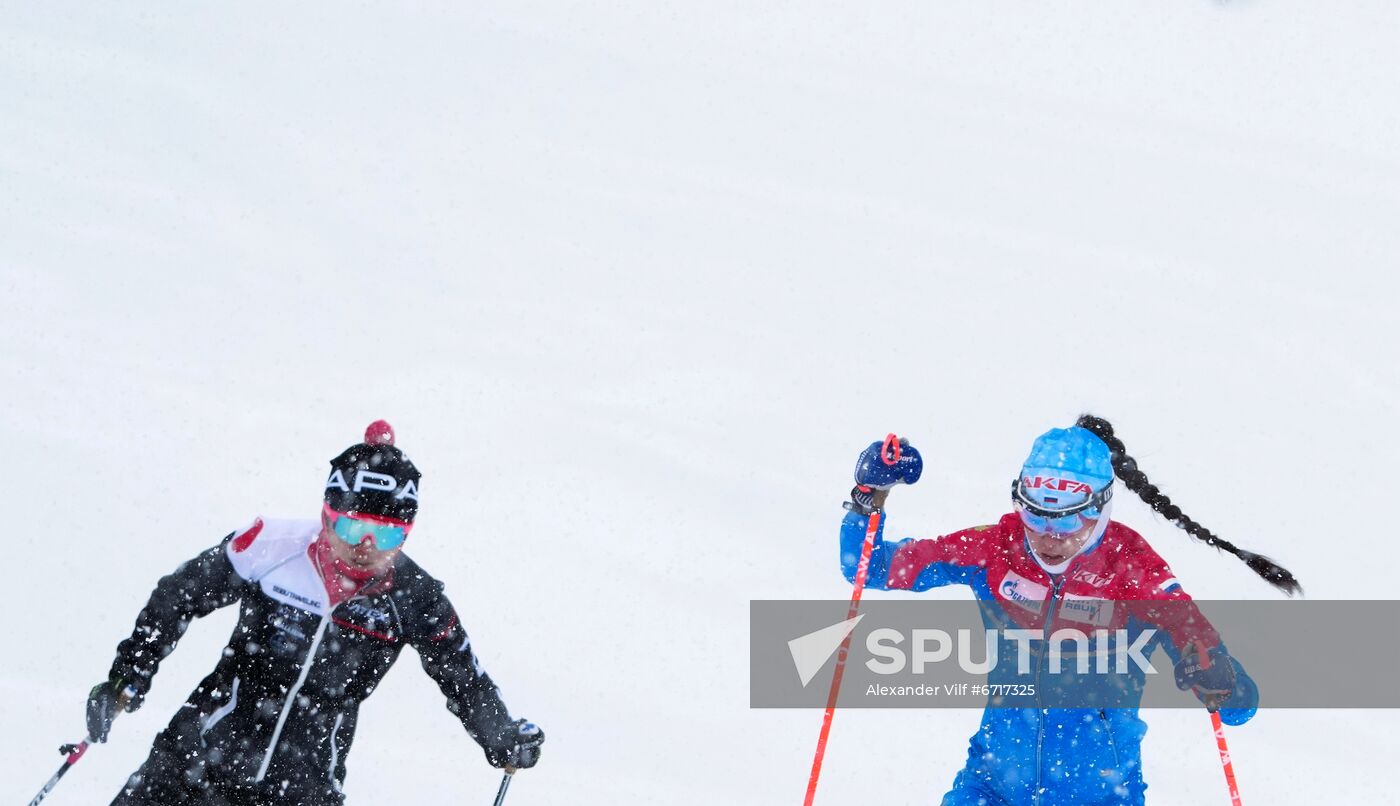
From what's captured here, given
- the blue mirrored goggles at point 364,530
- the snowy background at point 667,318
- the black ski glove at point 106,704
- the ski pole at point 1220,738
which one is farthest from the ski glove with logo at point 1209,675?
the snowy background at point 667,318

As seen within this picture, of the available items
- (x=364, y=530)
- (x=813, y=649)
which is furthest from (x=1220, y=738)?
(x=813, y=649)

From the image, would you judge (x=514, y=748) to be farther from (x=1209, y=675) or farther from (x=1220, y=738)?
(x=1220, y=738)

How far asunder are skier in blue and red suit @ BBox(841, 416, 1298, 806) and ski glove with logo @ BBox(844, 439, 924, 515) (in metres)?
0.24

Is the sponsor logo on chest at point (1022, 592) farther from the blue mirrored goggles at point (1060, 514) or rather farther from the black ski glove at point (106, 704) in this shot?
the black ski glove at point (106, 704)

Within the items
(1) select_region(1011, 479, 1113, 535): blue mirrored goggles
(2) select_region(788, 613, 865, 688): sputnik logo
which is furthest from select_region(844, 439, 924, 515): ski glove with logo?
(2) select_region(788, 613, 865, 688): sputnik logo

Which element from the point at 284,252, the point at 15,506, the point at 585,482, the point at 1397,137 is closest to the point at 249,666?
the point at 15,506

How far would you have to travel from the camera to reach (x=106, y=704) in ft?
14.2

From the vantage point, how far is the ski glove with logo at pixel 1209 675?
466 centimetres

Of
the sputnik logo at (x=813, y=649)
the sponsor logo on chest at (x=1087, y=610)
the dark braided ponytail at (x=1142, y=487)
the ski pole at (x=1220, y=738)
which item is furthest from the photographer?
the sputnik logo at (x=813, y=649)

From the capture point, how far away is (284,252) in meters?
16.4

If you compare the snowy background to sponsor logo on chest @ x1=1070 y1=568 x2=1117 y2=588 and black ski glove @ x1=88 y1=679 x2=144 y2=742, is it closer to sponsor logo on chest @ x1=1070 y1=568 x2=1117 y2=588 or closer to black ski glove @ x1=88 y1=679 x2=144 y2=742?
black ski glove @ x1=88 y1=679 x2=144 y2=742

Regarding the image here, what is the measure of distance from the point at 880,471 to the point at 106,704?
8.48 feet

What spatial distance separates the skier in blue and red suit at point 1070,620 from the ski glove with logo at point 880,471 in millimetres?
244

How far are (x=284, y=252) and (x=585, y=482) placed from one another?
628 cm
